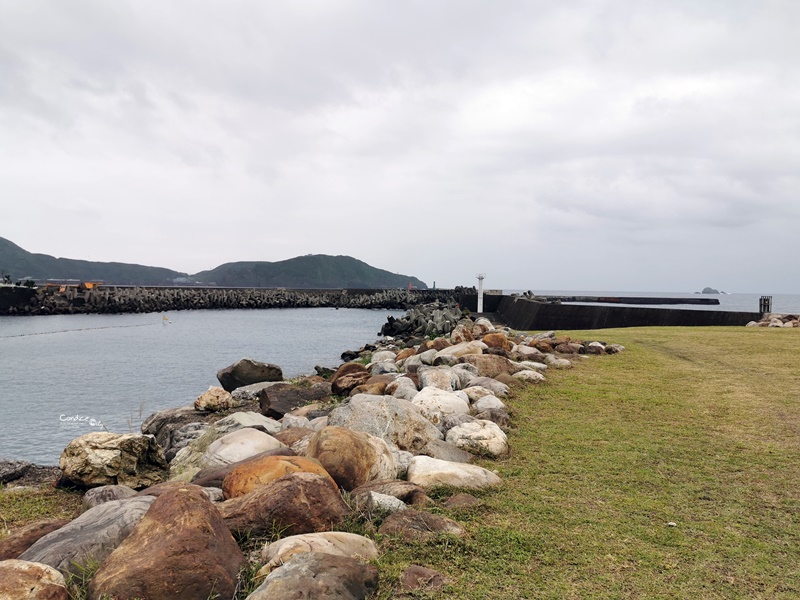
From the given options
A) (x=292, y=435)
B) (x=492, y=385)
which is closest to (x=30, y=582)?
(x=292, y=435)

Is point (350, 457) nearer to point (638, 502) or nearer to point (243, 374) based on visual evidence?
point (638, 502)

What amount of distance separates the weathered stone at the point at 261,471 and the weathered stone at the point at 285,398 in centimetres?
491

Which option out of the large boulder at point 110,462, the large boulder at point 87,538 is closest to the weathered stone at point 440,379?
the large boulder at point 110,462

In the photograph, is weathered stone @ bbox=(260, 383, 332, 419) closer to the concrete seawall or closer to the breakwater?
the concrete seawall

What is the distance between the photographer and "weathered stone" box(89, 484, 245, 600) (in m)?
2.77

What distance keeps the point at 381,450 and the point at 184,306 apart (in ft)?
219

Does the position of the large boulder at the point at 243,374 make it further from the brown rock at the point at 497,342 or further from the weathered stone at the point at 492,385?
the weathered stone at the point at 492,385

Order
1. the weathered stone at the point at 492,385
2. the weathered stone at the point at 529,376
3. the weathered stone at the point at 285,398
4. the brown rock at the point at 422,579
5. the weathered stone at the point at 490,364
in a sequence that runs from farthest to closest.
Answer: the weathered stone at the point at 490,364 < the weathered stone at the point at 529,376 < the weathered stone at the point at 285,398 < the weathered stone at the point at 492,385 < the brown rock at the point at 422,579

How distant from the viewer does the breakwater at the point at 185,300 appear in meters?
53.9

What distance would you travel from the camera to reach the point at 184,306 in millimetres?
66312

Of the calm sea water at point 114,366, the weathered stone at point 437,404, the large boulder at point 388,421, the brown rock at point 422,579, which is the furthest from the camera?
the calm sea water at point 114,366

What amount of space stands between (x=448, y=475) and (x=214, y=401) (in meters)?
6.58

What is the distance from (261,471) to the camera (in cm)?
412

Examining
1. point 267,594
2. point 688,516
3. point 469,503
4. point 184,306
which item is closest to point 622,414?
point 688,516
